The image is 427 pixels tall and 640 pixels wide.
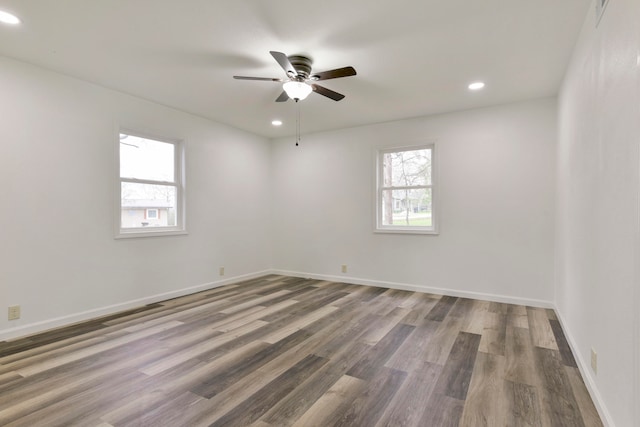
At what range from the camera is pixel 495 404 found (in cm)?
198

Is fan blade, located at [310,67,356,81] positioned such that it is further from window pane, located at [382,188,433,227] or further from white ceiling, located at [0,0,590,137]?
window pane, located at [382,188,433,227]

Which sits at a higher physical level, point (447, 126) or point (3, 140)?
point (447, 126)

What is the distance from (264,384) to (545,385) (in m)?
1.91

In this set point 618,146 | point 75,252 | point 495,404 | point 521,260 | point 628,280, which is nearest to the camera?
Result: point 628,280

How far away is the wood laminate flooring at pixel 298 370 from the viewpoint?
1881 millimetres

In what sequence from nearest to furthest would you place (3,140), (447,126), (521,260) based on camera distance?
(3,140), (521,260), (447,126)

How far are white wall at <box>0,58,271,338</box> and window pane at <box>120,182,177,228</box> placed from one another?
0.69 feet

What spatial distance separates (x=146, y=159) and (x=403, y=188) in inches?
145

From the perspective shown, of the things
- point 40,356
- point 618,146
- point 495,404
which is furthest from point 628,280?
point 40,356

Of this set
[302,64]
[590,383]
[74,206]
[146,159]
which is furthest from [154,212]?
[590,383]

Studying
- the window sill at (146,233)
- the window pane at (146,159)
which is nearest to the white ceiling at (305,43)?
the window pane at (146,159)

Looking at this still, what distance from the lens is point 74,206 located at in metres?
3.45

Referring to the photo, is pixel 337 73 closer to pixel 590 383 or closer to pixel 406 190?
pixel 406 190

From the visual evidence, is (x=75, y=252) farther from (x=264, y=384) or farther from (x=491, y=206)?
(x=491, y=206)
